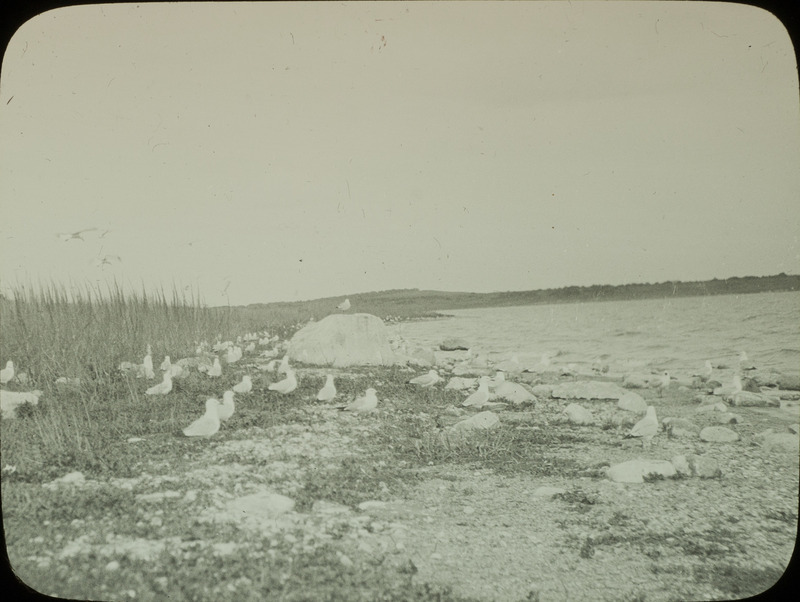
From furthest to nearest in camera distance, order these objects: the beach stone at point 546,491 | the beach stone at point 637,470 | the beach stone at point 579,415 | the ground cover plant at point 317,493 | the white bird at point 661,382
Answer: the white bird at point 661,382, the beach stone at point 579,415, the beach stone at point 637,470, the beach stone at point 546,491, the ground cover plant at point 317,493

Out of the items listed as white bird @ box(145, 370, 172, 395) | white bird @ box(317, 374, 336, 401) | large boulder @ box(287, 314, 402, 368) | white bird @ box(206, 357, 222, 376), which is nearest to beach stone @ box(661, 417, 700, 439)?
large boulder @ box(287, 314, 402, 368)

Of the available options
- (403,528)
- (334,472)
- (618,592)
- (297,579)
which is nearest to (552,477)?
(618,592)

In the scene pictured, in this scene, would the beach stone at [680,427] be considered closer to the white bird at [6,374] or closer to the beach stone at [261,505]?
the beach stone at [261,505]

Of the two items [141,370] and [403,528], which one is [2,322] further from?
[403,528]

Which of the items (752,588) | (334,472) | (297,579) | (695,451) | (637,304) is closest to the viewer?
(297,579)

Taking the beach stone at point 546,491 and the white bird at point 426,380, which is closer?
the beach stone at point 546,491

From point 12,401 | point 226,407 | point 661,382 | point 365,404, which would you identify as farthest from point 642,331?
point 12,401

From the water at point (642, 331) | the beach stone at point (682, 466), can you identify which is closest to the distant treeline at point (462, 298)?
the water at point (642, 331)
